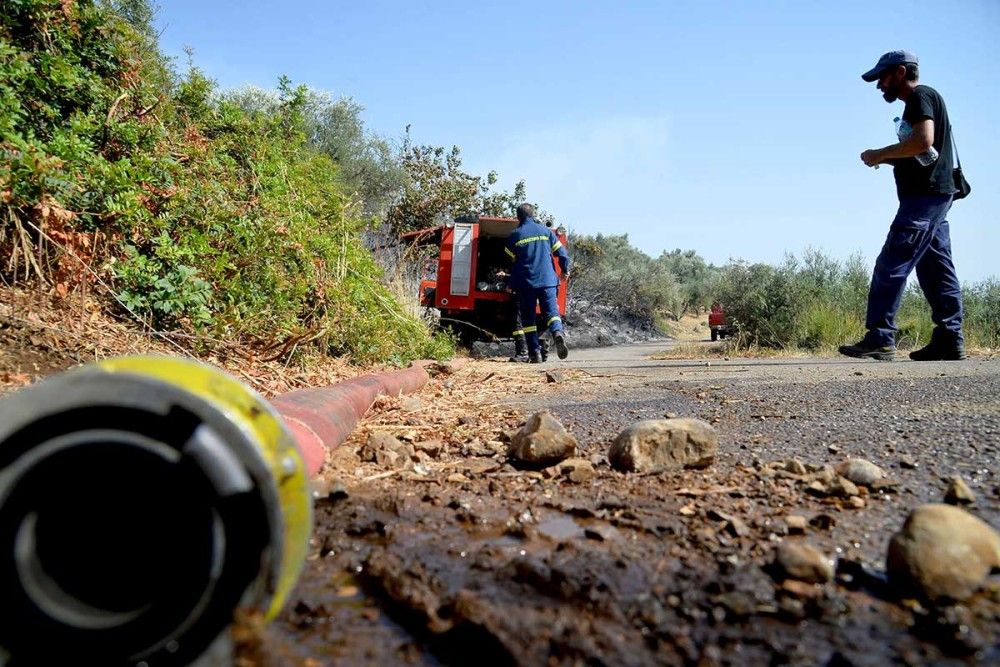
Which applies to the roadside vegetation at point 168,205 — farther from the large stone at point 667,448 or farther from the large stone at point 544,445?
the large stone at point 667,448

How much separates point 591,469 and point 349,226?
15.4 ft

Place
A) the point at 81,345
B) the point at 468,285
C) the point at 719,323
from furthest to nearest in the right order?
the point at 719,323 < the point at 468,285 < the point at 81,345

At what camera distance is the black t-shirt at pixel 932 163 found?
519cm

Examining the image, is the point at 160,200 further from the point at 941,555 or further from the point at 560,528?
the point at 941,555

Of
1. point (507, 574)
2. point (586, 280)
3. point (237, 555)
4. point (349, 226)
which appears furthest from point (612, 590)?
point (586, 280)

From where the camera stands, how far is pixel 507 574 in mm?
1468

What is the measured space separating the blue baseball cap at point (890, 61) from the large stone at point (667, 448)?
459cm

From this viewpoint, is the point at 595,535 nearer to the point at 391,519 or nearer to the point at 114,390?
the point at 391,519

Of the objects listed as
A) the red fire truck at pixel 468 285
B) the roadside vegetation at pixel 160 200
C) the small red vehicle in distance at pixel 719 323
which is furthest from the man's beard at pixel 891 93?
the small red vehicle in distance at pixel 719 323

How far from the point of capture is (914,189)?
5.28 metres

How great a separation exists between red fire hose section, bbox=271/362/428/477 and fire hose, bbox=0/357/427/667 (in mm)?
899

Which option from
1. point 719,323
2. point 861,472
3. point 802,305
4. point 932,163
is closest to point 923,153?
point 932,163

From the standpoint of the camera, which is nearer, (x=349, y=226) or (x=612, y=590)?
(x=612, y=590)

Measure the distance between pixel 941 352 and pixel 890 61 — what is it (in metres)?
2.70
